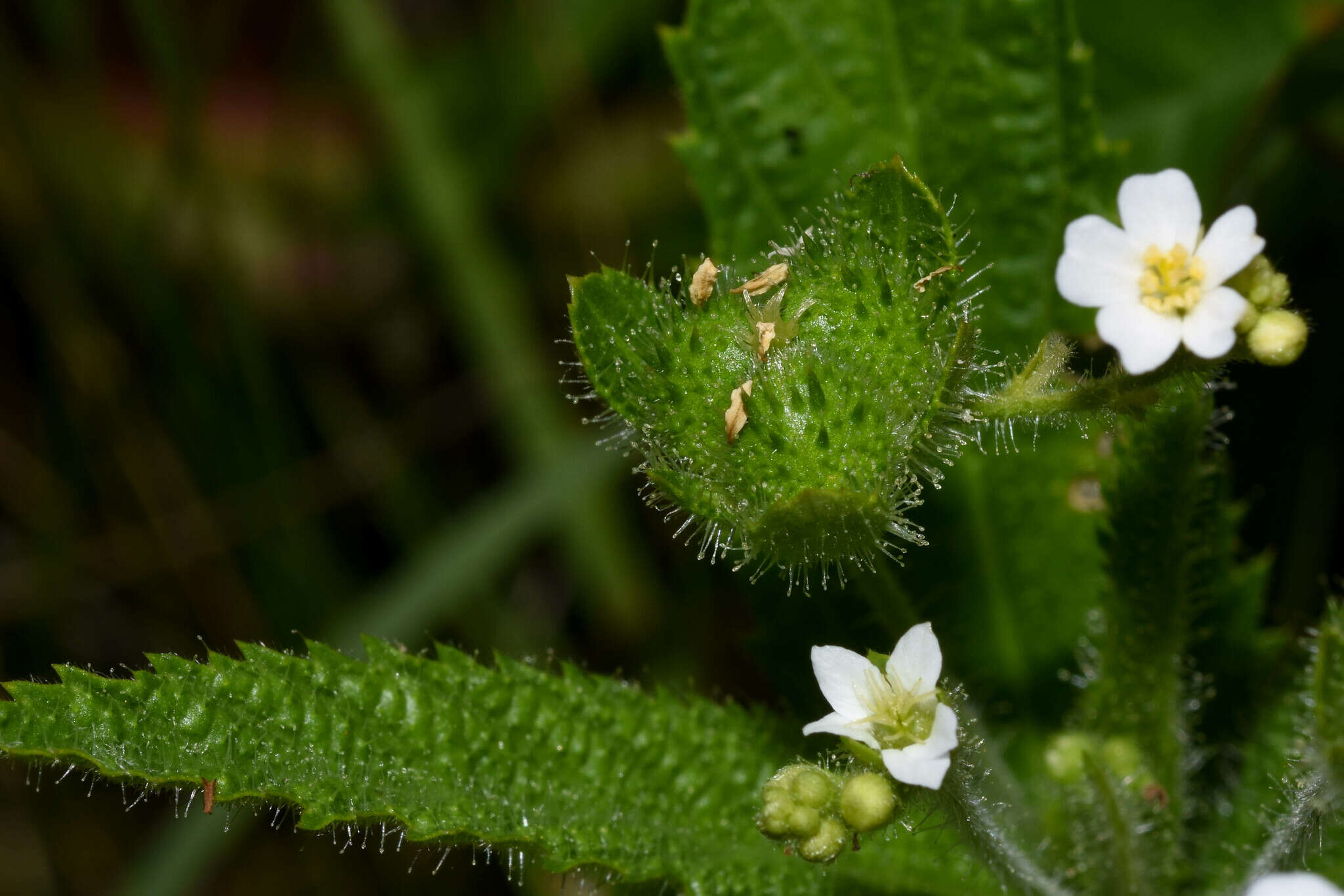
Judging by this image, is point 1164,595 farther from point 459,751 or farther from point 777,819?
point 459,751

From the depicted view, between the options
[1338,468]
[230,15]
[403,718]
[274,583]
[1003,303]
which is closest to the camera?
[403,718]

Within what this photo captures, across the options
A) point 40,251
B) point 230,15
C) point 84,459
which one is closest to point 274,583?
point 84,459

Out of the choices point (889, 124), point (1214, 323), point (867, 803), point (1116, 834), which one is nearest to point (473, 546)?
point (889, 124)

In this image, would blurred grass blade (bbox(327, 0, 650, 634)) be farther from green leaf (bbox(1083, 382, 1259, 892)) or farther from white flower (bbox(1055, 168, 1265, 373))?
white flower (bbox(1055, 168, 1265, 373))

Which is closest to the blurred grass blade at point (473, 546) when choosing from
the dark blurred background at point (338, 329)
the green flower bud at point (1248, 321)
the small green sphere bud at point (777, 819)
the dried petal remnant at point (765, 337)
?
the dark blurred background at point (338, 329)

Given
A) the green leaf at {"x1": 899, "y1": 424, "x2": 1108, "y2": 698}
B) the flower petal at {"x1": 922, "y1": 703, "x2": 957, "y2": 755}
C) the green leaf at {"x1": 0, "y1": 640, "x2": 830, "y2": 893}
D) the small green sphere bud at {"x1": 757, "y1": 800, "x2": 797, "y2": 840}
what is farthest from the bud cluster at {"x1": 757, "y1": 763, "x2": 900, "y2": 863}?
the green leaf at {"x1": 899, "y1": 424, "x2": 1108, "y2": 698}

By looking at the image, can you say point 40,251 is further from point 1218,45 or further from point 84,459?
point 1218,45

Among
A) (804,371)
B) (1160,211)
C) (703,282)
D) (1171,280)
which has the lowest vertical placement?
(804,371)
